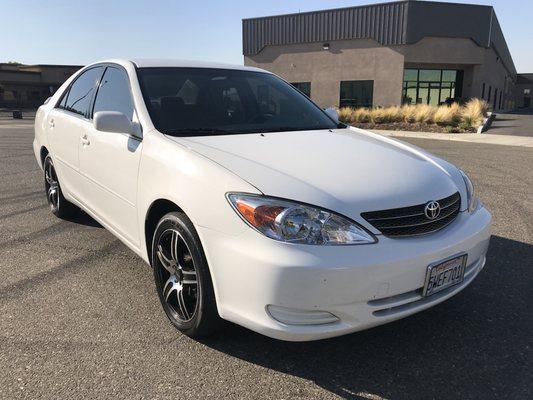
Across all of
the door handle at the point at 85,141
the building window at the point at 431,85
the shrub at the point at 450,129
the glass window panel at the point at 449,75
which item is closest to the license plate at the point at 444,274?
the door handle at the point at 85,141

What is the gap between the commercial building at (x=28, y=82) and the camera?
52.0 meters

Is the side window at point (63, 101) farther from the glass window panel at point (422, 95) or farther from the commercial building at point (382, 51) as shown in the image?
the glass window panel at point (422, 95)

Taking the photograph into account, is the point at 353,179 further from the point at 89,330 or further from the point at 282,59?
the point at 282,59

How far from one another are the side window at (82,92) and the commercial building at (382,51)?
105ft

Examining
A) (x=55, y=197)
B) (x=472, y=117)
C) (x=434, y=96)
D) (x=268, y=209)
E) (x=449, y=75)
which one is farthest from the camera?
(x=449, y=75)

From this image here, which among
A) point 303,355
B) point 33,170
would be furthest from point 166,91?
point 33,170

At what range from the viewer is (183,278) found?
2.86m

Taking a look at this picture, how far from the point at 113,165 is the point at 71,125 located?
1256 millimetres

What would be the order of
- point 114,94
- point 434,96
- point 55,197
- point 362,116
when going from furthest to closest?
point 434,96, point 362,116, point 55,197, point 114,94

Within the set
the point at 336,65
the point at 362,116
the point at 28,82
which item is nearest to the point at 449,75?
the point at 336,65

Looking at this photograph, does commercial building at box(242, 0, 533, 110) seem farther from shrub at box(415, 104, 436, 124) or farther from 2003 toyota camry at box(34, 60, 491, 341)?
2003 toyota camry at box(34, 60, 491, 341)

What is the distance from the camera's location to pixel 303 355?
2.74m

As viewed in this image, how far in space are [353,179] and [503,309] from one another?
1573 millimetres

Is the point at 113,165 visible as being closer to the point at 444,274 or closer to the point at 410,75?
the point at 444,274
